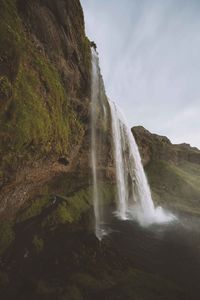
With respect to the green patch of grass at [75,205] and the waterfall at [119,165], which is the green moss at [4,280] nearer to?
the green patch of grass at [75,205]

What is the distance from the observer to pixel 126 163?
31562mm

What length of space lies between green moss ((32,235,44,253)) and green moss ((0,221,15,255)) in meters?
1.43

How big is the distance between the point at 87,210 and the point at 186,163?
4435cm

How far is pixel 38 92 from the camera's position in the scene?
13.2 m

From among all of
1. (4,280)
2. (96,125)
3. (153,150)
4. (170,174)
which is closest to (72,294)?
(4,280)

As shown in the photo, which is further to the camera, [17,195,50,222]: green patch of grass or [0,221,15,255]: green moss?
[17,195,50,222]: green patch of grass

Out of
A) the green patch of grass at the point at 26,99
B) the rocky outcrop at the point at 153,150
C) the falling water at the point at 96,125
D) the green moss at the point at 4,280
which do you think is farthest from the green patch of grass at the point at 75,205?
the rocky outcrop at the point at 153,150

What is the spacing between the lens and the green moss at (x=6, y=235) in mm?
12550

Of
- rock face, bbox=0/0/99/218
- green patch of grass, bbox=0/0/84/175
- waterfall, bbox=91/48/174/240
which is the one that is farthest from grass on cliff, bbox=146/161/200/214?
green patch of grass, bbox=0/0/84/175

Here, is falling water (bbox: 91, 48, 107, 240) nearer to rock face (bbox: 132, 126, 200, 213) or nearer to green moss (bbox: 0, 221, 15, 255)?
green moss (bbox: 0, 221, 15, 255)

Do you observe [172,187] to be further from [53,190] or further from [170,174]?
[53,190]

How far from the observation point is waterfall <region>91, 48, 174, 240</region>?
79.0 feet

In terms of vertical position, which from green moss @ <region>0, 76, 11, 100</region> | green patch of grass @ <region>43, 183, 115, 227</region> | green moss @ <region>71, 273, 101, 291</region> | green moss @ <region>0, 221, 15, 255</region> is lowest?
green moss @ <region>71, 273, 101, 291</region>

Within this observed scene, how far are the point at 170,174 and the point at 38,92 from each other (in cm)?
3851
